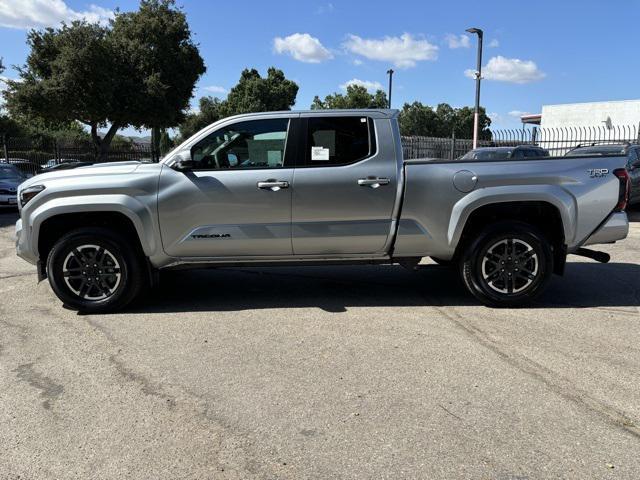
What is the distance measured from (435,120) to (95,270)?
277ft

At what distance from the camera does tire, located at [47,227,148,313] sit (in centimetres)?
534

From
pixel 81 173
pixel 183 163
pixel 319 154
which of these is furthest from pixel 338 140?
pixel 81 173

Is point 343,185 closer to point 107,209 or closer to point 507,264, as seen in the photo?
point 507,264

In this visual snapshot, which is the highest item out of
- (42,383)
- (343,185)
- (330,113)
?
(330,113)

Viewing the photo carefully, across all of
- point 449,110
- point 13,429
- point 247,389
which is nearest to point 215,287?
point 247,389

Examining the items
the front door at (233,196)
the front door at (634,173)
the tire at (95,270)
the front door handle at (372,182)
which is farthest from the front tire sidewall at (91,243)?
the front door at (634,173)

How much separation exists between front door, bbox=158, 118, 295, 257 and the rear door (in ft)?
0.54

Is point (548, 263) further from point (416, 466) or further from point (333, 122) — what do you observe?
point (416, 466)

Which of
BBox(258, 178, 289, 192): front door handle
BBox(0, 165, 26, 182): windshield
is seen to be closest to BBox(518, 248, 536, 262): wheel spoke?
BBox(258, 178, 289, 192): front door handle

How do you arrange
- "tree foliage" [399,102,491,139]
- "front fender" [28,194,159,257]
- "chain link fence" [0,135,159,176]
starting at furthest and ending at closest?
"tree foliage" [399,102,491,139], "chain link fence" [0,135,159,176], "front fender" [28,194,159,257]

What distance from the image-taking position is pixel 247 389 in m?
3.75

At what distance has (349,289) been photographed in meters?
6.38

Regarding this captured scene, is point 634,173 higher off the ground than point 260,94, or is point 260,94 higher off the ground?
point 260,94

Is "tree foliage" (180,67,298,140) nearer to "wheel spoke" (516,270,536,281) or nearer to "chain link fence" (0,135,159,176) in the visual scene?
"chain link fence" (0,135,159,176)
